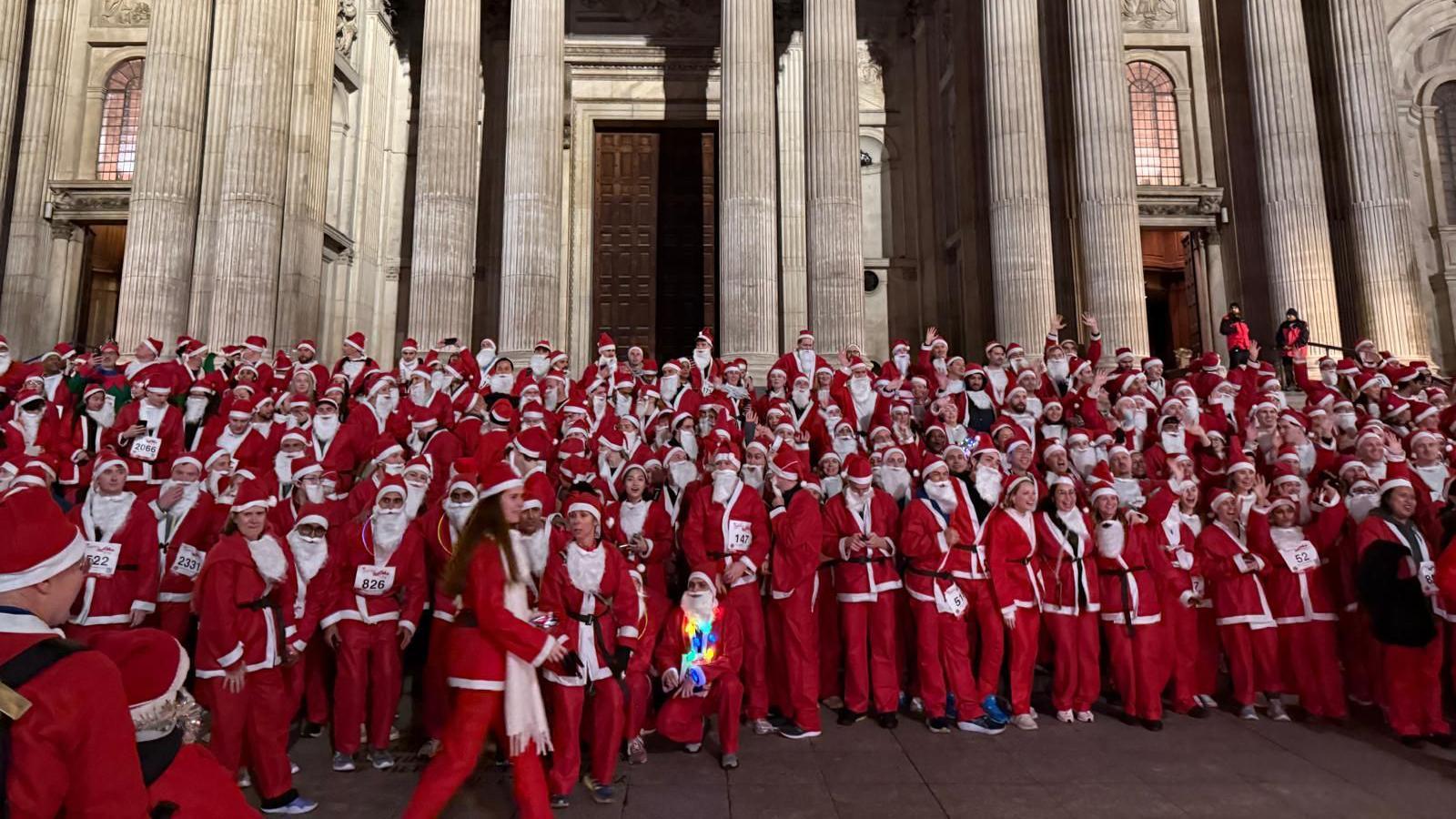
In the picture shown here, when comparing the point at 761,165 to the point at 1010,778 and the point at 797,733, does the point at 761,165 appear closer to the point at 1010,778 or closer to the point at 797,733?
the point at 797,733

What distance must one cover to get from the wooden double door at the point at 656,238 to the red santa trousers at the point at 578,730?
16.4m

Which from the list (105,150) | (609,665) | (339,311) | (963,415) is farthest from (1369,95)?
(105,150)

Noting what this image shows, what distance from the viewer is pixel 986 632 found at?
697 cm

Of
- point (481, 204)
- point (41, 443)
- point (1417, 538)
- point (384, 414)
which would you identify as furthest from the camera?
point (481, 204)

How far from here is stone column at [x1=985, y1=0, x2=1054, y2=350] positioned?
51.7 feet

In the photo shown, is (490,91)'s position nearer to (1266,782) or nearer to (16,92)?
(16,92)

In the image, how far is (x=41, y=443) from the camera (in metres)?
9.17

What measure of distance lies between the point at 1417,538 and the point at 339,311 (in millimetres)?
20719

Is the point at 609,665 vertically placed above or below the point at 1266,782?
above

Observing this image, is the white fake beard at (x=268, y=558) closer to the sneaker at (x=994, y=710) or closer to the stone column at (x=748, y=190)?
the sneaker at (x=994, y=710)

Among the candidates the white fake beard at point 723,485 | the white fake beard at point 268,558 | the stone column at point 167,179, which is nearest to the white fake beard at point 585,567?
the white fake beard at point 723,485

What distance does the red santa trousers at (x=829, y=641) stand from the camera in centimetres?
759

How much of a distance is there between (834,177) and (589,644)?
1283cm

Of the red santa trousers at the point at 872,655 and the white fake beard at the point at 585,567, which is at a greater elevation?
the white fake beard at the point at 585,567
